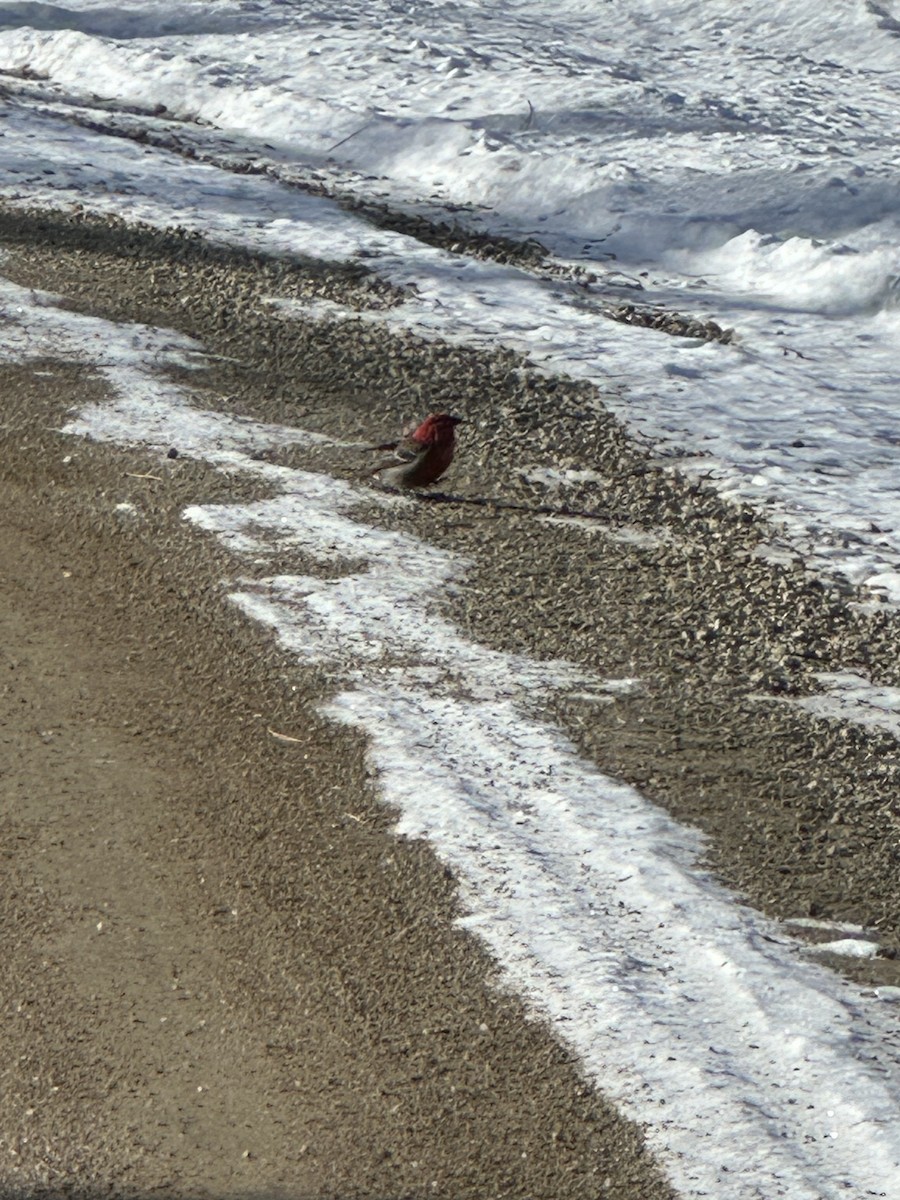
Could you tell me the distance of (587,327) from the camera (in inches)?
299

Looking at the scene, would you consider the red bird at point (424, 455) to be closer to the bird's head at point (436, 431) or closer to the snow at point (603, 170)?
the bird's head at point (436, 431)

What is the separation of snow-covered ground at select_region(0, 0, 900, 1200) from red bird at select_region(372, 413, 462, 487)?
0.78 feet

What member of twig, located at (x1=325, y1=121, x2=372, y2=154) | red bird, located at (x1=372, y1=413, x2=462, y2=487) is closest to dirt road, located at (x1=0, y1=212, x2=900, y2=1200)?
red bird, located at (x1=372, y1=413, x2=462, y2=487)

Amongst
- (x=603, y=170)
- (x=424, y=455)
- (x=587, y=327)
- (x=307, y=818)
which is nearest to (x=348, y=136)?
(x=603, y=170)

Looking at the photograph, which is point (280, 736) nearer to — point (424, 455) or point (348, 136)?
point (424, 455)

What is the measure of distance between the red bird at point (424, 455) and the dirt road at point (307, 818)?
14 cm

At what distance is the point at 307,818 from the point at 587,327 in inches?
164

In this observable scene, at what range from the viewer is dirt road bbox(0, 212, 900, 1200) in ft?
9.97

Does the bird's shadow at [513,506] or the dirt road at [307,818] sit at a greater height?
the bird's shadow at [513,506]

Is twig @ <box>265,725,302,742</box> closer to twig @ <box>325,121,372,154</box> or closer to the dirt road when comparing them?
the dirt road

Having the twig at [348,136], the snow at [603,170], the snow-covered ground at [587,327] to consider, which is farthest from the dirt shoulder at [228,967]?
the twig at [348,136]

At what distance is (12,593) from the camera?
499cm

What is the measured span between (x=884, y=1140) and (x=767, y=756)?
1.41m

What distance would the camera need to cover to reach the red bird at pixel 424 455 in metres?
5.67
